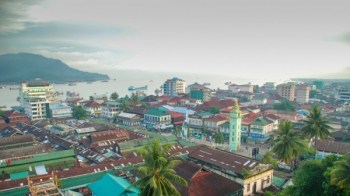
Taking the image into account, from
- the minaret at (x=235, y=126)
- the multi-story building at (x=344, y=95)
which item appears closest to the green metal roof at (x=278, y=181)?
the minaret at (x=235, y=126)

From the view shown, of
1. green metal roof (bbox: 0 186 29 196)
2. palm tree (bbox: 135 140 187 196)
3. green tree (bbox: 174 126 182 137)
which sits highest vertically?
palm tree (bbox: 135 140 187 196)

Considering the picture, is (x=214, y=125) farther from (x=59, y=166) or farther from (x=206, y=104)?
(x=59, y=166)

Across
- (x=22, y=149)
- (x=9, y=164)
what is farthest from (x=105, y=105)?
(x=9, y=164)

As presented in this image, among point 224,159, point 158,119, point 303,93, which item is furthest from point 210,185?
point 303,93

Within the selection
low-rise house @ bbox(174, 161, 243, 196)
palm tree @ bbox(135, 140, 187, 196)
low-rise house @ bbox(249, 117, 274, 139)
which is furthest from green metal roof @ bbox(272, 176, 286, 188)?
low-rise house @ bbox(249, 117, 274, 139)

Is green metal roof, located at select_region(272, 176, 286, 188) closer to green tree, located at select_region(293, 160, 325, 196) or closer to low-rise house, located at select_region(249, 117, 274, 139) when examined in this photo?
green tree, located at select_region(293, 160, 325, 196)

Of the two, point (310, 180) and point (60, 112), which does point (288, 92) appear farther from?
point (310, 180)

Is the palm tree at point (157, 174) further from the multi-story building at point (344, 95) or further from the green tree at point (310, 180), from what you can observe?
the multi-story building at point (344, 95)
